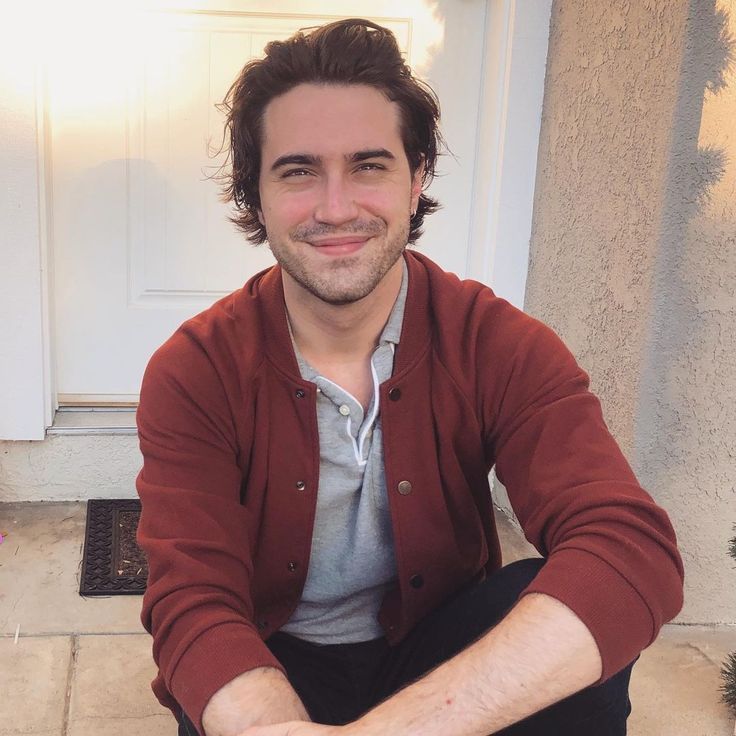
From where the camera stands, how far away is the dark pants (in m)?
1.39

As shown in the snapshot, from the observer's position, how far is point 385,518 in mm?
1630

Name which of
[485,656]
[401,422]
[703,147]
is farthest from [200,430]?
[703,147]

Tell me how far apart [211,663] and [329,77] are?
→ 1059 millimetres

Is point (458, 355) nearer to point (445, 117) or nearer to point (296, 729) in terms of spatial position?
point (296, 729)

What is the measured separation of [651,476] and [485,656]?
113cm

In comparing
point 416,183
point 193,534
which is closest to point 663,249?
point 416,183

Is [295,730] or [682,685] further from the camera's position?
[682,685]

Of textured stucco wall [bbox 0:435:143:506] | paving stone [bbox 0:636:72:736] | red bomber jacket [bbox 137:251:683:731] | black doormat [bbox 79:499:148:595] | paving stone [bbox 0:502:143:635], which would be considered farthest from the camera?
textured stucco wall [bbox 0:435:143:506]

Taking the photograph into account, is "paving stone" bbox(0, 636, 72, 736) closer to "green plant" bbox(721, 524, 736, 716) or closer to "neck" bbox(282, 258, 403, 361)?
"neck" bbox(282, 258, 403, 361)

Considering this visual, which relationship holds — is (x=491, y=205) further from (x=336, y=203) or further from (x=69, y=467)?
(x=69, y=467)

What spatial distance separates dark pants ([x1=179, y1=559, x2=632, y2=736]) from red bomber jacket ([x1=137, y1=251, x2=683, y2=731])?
0.05 meters

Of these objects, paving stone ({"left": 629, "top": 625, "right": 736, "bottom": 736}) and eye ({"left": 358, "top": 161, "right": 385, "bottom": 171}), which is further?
paving stone ({"left": 629, "top": 625, "right": 736, "bottom": 736})

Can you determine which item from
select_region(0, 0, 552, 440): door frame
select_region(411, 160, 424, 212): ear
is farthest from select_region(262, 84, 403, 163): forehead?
select_region(0, 0, 552, 440): door frame

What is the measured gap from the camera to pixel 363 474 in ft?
5.26
